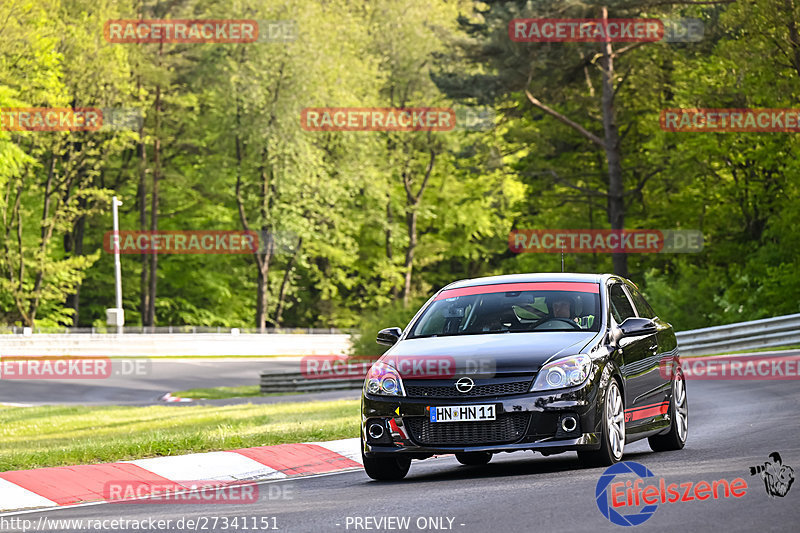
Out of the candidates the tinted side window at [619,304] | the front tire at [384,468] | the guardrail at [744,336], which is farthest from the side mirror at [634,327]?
the guardrail at [744,336]

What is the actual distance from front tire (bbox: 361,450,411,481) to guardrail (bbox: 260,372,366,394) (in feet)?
77.4

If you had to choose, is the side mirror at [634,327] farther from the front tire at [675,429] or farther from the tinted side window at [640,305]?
the front tire at [675,429]

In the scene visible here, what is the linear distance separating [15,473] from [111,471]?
0.81 m

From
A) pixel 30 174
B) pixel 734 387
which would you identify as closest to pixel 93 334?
pixel 30 174

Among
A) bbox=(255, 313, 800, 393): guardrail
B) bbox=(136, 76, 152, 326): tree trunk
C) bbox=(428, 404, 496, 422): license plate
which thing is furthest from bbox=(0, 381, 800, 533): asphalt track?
bbox=(136, 76, 152, 326): tree trunk

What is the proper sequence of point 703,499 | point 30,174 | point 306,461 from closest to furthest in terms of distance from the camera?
1. point 703,499
2. point 306,461
3. point 30,174

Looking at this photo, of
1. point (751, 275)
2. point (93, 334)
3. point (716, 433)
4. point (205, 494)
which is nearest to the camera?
point (205, 494)

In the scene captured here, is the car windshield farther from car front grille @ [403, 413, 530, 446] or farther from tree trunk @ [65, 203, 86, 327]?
tree trunk @ [65, 203, 86, 327]

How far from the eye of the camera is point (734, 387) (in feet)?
Answer: 69.7

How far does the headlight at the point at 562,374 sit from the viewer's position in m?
9.69

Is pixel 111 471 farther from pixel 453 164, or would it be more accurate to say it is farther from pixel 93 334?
pixel 453 164

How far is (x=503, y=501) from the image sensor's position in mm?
8422

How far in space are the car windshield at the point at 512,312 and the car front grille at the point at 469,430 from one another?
1.22 m

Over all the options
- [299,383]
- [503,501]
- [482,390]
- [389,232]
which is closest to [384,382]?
[482,390]
